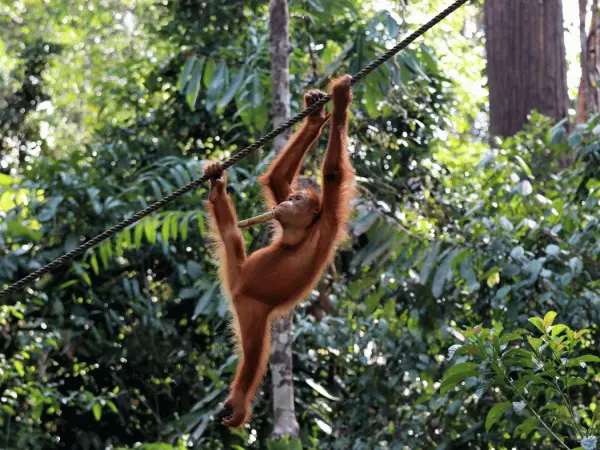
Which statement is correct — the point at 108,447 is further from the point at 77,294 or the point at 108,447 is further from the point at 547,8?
the point at 547,8

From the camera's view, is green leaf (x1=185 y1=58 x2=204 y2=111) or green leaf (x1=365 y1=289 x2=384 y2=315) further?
green leaf (x1=185 y1=58 x2=204 y2=111)

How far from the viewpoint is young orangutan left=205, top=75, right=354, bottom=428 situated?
139 inches

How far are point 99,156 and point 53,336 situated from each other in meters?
1.51

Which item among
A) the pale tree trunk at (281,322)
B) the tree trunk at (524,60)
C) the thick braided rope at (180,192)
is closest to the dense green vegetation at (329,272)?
the pale tree trunk at (281,322)

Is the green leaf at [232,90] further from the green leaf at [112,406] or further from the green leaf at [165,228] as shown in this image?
the green leaf at [112,406]

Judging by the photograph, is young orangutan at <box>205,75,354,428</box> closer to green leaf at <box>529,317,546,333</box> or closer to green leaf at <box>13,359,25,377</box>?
green leaf at <box>529,317,546,333</box>

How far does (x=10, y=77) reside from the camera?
31.7 feet

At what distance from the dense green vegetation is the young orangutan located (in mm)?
1086

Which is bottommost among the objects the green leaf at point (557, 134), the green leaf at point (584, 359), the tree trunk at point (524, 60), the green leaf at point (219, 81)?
the green leaf at point (584, 359)

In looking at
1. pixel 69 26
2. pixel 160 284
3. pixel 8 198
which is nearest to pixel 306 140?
pixel 8 198

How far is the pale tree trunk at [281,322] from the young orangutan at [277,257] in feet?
4.54

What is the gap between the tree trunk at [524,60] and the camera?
25.8 feet

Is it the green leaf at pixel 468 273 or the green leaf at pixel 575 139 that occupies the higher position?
the green leaf at pixel 575 139

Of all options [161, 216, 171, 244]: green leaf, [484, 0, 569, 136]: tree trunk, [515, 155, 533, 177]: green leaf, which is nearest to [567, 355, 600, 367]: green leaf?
[515, 155, 533, 177]: green leaf
